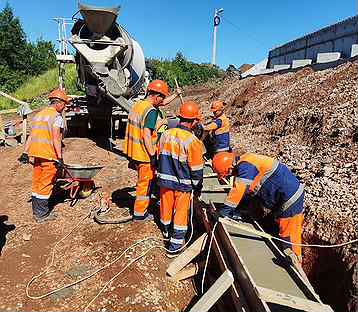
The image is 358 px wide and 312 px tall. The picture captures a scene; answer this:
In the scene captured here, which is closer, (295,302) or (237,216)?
(295,302)

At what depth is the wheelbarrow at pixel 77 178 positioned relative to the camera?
243 inches

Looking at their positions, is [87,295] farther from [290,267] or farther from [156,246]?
[290,267]

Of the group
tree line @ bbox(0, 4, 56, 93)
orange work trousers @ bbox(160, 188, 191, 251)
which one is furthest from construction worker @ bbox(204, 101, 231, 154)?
tree line @ bbox(0, 4, 56, 93)

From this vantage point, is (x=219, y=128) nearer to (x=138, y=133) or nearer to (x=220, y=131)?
(x=220, y=131)

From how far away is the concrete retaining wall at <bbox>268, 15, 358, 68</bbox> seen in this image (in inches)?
464

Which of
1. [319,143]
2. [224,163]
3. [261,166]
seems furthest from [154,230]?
[319,143]

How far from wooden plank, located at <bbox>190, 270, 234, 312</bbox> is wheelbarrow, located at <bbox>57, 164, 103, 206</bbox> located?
3.36m

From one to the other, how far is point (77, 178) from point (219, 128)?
9.19ft

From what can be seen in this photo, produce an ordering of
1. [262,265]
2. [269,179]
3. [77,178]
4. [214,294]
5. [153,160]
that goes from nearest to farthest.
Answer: [214,294], [262,265], [269,179], [153,160], [77,178]

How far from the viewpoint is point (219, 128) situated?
7.10 m

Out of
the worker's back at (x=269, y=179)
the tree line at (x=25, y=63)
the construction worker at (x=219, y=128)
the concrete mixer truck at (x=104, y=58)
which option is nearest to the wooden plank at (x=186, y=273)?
the worker's back at (x=269, y=179)

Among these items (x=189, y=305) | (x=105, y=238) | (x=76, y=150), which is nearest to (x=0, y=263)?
(x=105, y=238)

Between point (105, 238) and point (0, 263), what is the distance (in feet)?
4.57

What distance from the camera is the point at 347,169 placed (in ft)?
18.4
